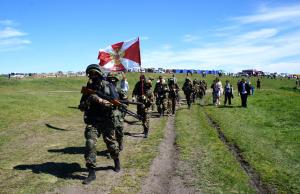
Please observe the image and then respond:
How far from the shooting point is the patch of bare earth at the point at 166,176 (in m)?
9.52

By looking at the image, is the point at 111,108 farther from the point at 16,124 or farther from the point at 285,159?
the point at 16,124

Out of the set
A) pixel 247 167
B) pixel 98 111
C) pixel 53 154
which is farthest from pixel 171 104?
pixel 98 111

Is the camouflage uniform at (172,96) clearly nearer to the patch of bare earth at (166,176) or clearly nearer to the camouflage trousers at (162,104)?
the camouflage trousers at (162,104)

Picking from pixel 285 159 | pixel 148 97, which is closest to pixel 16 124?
pixel 148 97

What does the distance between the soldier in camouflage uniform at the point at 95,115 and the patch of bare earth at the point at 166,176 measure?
1285mm

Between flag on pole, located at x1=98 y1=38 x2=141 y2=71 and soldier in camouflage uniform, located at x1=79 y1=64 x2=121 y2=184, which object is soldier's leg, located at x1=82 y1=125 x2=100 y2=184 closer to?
soldier in camouflage uniform, located at x1=79 y1=64 x2=121 y2=184

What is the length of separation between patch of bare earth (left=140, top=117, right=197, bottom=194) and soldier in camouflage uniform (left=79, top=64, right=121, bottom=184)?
1285 millimetres

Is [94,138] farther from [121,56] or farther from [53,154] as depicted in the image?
[121,56]

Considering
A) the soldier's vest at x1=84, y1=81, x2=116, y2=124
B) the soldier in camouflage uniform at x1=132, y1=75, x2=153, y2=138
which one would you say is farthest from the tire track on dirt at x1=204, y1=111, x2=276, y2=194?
the soldier's vest at x1=84, y1=81, x2=116, y2=124

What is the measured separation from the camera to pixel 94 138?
1030 cm

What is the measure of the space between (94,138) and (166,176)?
217 cm

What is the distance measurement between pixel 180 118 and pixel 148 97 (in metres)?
6.13

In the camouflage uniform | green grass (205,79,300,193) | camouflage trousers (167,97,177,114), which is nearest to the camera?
green grass (205,79,300,193)

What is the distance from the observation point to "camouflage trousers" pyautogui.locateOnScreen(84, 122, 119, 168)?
33.1 feet
